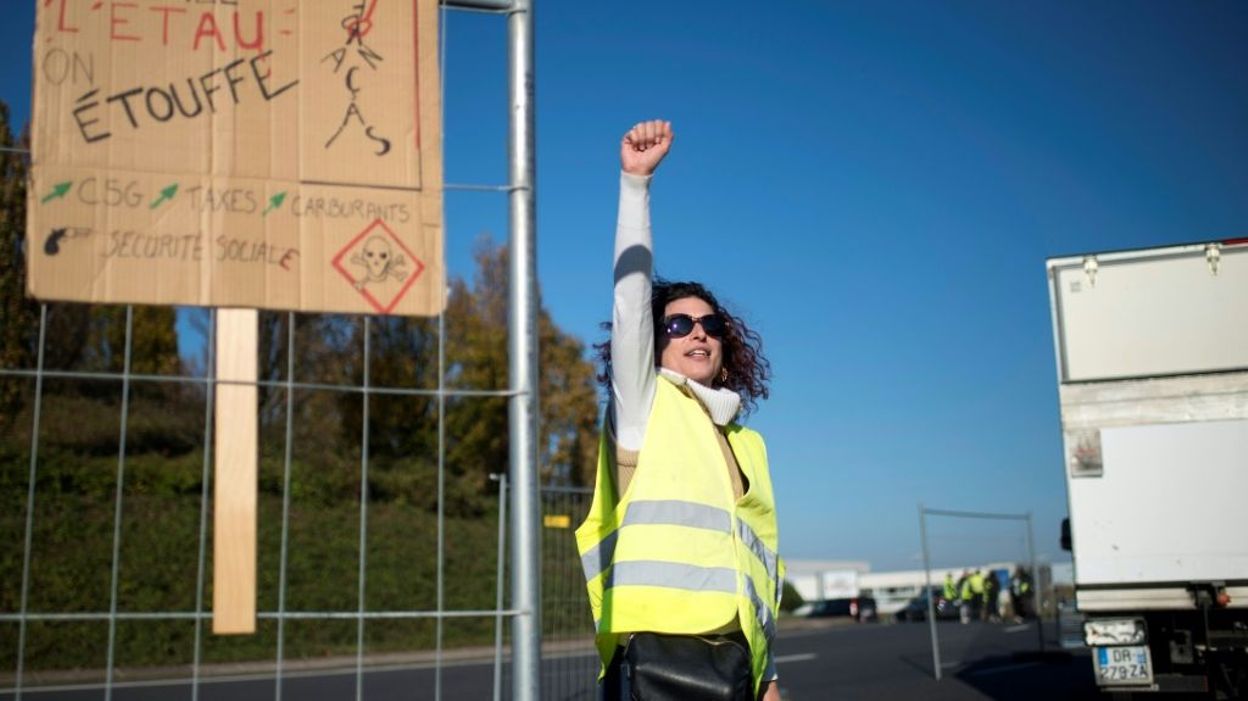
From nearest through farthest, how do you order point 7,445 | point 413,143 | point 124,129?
point 124,129 < point 413,143 < point 7,445

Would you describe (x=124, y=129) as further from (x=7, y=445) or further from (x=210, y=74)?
(x=7, y=445)

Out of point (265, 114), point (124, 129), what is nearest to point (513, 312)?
point (265, 114)

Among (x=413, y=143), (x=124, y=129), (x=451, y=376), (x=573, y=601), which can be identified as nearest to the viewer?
(x=124, y=129)

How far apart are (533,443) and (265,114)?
1.01 metres

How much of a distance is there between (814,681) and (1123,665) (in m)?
7.38

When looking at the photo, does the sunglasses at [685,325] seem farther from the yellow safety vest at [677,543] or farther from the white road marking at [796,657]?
the white road marking at [796,657]

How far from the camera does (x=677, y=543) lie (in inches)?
111

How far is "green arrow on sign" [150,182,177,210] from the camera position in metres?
2.68

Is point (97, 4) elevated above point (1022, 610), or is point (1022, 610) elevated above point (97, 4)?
point (97, 4)

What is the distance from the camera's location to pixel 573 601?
9594mm

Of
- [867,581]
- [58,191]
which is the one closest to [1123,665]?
[58,191]

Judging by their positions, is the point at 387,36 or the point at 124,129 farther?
the point at 387,36

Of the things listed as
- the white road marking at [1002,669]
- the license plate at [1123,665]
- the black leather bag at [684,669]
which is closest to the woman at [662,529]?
the black leather bag at [684,669]

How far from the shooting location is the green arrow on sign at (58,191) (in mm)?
2646
